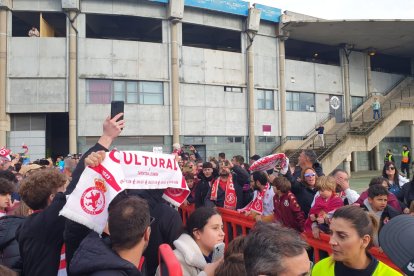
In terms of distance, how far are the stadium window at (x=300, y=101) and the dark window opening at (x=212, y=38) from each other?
5.52 meters

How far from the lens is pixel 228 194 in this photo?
663 centimetres

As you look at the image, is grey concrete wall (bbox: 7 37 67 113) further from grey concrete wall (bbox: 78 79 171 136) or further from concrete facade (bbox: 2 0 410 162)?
grey concrete wall (bbox: 78 79 171 136)

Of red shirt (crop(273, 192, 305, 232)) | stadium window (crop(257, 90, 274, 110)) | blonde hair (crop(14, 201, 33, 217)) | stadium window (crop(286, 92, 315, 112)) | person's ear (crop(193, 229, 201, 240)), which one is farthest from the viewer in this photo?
stadium window (crop(286, 92, 315, 112))

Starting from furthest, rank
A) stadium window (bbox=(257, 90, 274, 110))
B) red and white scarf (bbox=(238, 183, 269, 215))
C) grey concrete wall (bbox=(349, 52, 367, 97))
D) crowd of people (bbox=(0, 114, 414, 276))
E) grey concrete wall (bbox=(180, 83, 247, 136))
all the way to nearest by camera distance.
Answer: grey concrete wall (bbox=(349, 52, 367, 97)), stadium window (bbox=(257, 90, 274, 110)), grey concrete wall (bbox=(180, 83, 247, 136)), red and white scarf (bbox=(238, 183, 269, 215)), crowd of people (bbox=(0, 114, 414, 276))

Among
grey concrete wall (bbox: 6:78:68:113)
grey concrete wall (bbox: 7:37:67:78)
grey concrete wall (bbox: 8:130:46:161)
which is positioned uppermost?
grey concrete wall (bbox: 7:37:67:78)

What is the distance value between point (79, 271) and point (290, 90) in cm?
2578

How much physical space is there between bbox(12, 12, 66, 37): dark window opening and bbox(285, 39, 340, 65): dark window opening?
17918 mm

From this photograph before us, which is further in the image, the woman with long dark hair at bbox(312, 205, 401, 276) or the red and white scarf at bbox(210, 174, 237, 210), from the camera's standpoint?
the red and white scarf at bbox(210, 174, 237, 210)

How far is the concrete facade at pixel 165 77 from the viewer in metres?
20.3

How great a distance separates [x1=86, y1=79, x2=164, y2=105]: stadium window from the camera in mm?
21000

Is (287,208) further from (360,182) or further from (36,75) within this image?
(36,75)

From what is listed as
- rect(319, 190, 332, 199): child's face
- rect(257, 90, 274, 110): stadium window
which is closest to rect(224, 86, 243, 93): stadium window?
rect(257, 90, 274, 110): stadium window

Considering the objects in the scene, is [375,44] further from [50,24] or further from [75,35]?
[50,24]

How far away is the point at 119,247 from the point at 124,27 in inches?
985
